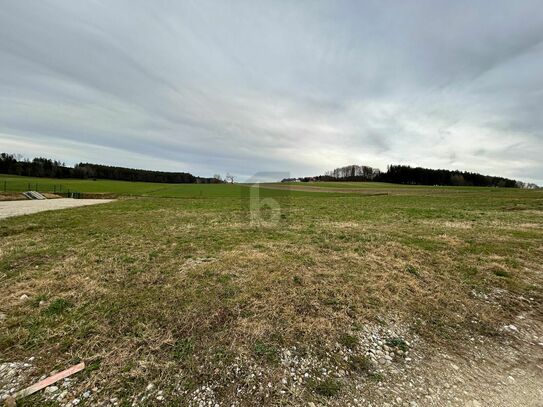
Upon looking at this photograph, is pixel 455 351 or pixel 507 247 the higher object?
pixel 507 247

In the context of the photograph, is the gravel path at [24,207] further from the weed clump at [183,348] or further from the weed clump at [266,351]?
the weed clump at [266,351]

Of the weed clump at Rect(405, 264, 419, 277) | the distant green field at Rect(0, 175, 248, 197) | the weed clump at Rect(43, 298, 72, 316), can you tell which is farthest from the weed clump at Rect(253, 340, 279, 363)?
the distant green field at Rect(0, 175, 248, 197)

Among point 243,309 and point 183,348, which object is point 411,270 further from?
point 183,348

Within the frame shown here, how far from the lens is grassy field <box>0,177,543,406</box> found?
9.08 feet

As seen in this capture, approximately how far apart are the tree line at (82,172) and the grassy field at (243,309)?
395ft

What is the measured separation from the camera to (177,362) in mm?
2977

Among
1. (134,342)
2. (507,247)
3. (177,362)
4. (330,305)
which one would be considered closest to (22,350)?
(134,342)

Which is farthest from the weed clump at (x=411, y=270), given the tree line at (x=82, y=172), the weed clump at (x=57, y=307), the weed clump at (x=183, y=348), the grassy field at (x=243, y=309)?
the tree line at (x=82, y=172)

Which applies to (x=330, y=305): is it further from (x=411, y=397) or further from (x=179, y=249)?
(x=179, y=249)

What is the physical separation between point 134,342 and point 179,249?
16.2 feet

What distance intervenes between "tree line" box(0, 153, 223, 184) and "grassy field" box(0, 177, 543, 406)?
120 m

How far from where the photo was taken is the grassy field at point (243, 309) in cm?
277

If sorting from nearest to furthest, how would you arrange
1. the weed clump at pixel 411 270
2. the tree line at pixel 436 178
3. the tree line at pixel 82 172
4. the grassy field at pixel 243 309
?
the grassy field at pixel 243 309
the weed clump at pixel 411 270
the tree line at pixel 82 172
the tree line at pixel 436 178

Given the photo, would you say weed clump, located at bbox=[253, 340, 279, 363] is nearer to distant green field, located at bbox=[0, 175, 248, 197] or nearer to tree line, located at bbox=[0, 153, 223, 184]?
distant green field, located at bbox=[0, 175, 248, 197]
